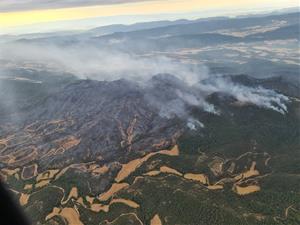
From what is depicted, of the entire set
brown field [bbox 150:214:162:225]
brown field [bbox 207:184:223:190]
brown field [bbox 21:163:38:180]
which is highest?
brown field [bbox 150:214:162:225]

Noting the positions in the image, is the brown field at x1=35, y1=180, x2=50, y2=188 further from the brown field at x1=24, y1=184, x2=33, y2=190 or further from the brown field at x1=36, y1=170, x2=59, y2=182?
the brown field at x1=36, y1=170, x2=59, y2=182

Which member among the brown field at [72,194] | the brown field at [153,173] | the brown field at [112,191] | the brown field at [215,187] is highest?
the brown field at [153,173]

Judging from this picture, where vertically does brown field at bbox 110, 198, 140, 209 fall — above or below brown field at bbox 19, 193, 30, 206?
above

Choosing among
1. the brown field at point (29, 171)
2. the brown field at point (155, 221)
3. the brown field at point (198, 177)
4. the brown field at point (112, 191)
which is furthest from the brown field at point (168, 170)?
the brown field at point (29, 171)

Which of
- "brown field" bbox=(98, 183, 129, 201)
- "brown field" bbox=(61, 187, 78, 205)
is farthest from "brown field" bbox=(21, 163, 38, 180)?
"brown field" bbox=(98, 183, 129, 201)

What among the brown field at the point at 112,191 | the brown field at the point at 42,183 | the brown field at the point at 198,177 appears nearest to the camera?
the brown field at the point at 112,191

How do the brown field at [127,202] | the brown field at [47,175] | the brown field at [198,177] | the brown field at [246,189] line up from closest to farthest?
the brown field at [127,202] < the brown field at [246,189] < the brown field at [198,177] < the brown field at [47,175]

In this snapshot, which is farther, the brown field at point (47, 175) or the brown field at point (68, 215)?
the brown field at point (47, 175)

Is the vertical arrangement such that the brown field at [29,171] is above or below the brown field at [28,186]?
below

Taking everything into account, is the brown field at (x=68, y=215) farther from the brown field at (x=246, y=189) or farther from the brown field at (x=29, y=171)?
the brown field at (x=246, y=189)

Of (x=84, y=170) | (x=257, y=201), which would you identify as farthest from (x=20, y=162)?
(x=257, y=201)

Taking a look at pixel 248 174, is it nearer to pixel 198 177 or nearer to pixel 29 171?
pixel 198 177
